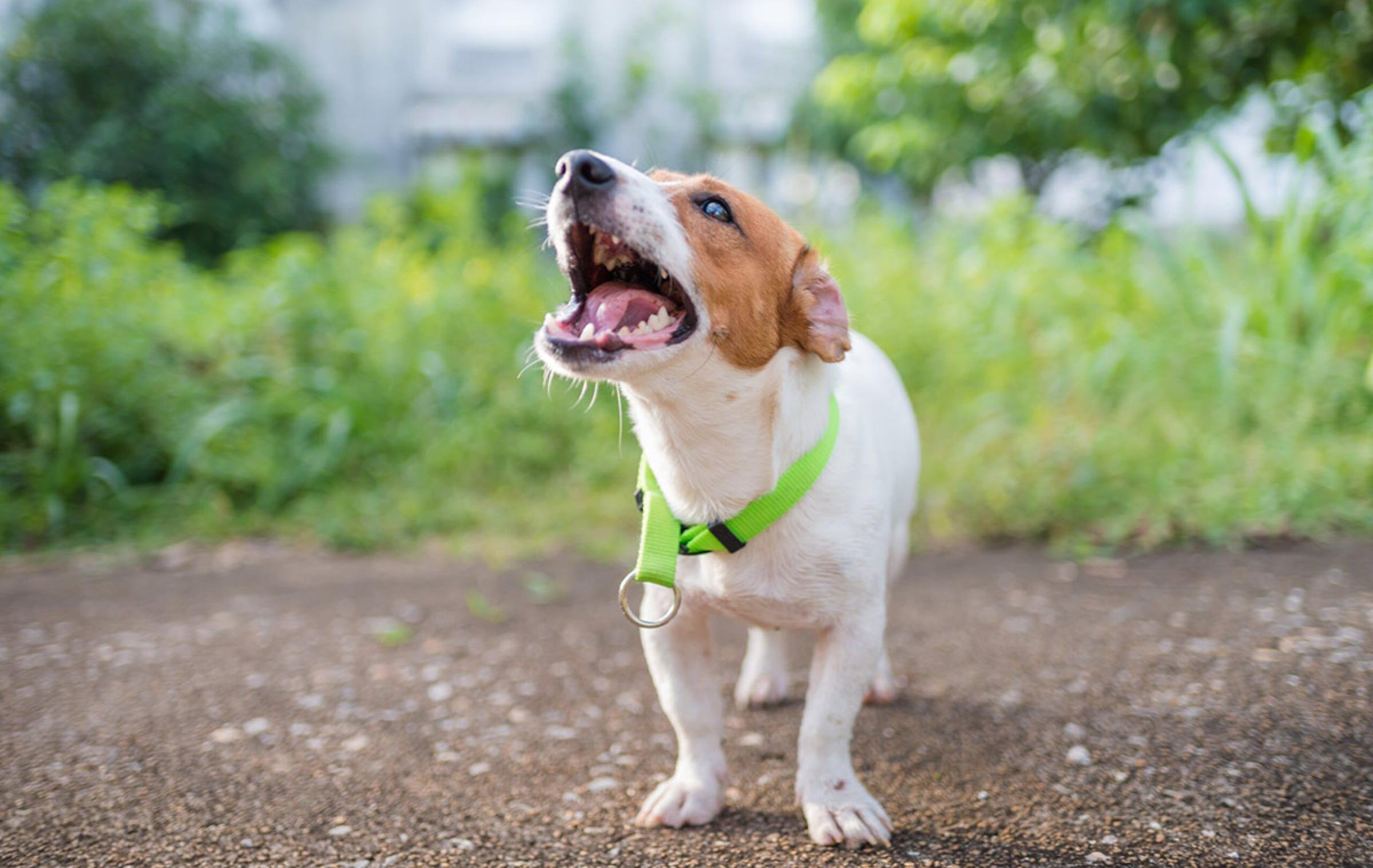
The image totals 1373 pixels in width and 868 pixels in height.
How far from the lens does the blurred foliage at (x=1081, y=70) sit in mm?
5070

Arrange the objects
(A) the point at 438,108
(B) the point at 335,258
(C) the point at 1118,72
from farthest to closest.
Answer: (A) the point at 438,108 → (C) the point at 1118,72 → (B) the point at 335,258

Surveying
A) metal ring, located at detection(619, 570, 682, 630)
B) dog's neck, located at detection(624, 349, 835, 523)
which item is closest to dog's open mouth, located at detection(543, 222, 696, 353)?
dog's neck, located at detection(624, 349, 835, 523)

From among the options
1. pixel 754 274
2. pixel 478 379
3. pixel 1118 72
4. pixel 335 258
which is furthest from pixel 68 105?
pixel 754 274

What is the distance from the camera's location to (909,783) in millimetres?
2090

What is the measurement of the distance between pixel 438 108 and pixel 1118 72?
15087 mm

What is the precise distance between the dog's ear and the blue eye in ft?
0.58

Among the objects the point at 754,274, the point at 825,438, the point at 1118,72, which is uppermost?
the point at 1118,72

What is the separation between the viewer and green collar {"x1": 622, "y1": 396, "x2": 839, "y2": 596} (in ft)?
6.15

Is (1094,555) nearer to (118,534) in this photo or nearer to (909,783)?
(909,783)

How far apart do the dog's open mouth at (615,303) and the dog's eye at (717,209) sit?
0.16 metres

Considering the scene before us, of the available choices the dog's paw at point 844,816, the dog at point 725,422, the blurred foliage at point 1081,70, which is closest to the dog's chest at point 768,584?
the dog at point 725,422

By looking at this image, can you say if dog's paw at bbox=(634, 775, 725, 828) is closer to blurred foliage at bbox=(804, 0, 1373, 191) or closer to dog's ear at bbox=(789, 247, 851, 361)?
dog's ear at bbox=(789, 247, 851, 361)

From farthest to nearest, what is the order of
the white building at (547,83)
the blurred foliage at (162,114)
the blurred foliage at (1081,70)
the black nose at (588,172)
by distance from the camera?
the white building at (547,83), the blurred foliage at (162,114), the blurred foliage at (1081,70), the black nose at (588,172)

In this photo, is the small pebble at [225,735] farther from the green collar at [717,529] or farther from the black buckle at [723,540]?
the black buckle at [723,540]
